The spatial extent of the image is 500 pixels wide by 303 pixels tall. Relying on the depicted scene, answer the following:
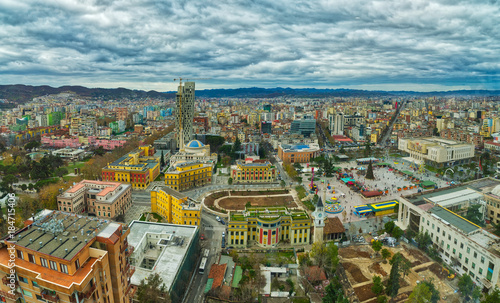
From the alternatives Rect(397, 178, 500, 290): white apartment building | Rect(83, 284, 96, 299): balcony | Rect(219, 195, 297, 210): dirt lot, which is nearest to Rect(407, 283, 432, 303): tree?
Rect(397, 178, 500, 290): white apartment building

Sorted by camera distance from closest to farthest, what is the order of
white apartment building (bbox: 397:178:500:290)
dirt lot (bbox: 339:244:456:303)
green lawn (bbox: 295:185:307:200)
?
dirt lot (bbox: 339:244:456:303) < white apartment building (bbox: 397:178:500:290) < green lawn (bbox: 295:185:307:200)

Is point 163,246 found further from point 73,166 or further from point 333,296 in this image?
point 73,166

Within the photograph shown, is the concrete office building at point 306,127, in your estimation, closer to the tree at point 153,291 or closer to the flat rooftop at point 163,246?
the flat rooftop at point 163,246

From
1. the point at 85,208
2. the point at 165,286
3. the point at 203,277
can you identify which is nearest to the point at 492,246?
the point at 203,277

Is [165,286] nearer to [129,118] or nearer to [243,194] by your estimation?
[243,194]

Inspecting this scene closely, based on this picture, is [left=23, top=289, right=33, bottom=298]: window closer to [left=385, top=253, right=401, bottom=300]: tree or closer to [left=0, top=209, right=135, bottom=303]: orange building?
[left=0, top=209, right=135, bottom=303]: orange building

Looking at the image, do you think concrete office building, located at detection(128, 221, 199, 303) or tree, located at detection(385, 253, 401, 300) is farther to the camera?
concrete office building, located at detection(128, 221, 199, 303)

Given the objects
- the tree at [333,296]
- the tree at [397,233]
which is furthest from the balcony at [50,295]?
the tree at [397,233]
